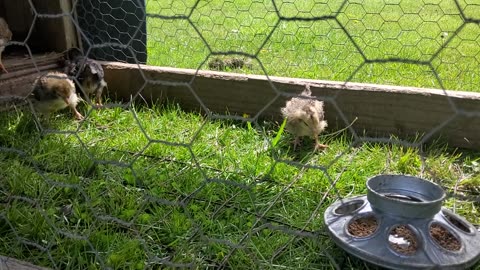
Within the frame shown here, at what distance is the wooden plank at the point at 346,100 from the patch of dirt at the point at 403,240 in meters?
0.51

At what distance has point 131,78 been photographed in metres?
2.32

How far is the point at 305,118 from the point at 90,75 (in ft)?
3.28

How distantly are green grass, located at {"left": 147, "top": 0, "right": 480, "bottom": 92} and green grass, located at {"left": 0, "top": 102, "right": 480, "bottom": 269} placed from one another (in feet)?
1.89

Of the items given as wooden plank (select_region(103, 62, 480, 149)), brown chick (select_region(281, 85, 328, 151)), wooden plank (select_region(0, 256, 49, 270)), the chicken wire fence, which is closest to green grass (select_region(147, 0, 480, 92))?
the chicken wire fence

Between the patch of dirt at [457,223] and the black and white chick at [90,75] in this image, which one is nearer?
the patch of dirt at [457,223]

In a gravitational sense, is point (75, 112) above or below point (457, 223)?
below

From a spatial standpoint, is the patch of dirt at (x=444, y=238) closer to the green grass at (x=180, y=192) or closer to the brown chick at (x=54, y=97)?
the green grass at (x=180, y=192)

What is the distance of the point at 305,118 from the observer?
72.4 inches

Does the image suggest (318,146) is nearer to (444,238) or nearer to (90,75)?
(444,238)

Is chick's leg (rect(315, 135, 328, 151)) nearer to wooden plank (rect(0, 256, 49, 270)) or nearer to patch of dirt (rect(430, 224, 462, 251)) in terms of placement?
patch of dirt (rect(430, 224, 462, 251))

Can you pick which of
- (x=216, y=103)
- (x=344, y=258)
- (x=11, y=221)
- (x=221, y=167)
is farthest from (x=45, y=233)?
(x=216, y=103)

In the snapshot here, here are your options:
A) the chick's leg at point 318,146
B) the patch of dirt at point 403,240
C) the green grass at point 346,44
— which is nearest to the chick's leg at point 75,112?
the green grass at point 346,44

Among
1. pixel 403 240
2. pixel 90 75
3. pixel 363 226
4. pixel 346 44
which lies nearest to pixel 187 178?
pixel 363 226

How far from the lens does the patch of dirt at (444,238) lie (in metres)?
1.16
